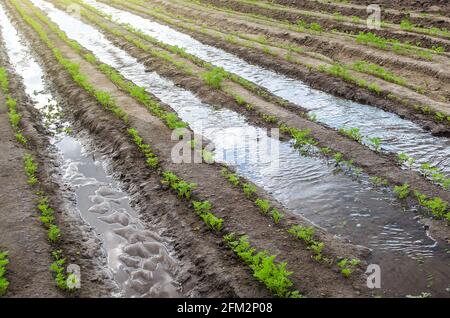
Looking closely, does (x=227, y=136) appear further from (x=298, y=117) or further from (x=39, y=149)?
(x=39, y=149)

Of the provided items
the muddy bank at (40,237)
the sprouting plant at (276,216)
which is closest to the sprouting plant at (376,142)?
the sprouting plant at (276,216)

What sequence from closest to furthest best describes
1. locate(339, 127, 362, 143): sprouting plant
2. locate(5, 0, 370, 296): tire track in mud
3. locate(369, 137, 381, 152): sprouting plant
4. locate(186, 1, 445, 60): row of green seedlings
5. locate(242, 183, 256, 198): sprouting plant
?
locate(5, 0, 370, 296): tire track in mud
locate(242, 183, 256, 198): sprouting plant
locate(369, 137, 381, 152): sprouting plant
locate(339, 127, 362, 143): sprouting plant
locate(186, 1, 445, 60): row of green seedlings

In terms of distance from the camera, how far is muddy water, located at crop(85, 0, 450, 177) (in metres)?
11.3

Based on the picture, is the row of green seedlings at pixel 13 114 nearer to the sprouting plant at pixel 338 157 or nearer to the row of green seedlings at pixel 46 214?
the row of green seedlings at pixel 46 214

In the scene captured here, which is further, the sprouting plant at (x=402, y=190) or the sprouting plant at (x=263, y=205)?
the sprouting plant at (x=402, y=190)

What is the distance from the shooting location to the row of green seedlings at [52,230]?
23.6 ft

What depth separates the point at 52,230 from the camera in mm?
8328

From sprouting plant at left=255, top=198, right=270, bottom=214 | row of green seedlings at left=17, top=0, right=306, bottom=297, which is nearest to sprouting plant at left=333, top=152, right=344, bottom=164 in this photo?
sprouting plant at left=255, top=198, right=270, bottom=214

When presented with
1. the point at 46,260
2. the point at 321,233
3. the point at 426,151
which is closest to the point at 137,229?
the point at 46,260

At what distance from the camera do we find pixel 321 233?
831 cm

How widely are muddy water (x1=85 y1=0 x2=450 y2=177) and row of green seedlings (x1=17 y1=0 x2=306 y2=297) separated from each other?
5.02m

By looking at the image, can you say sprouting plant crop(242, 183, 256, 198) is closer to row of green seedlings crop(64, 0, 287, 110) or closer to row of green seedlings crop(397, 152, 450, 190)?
row of green seedlings crop(397, 152, 450, 190)

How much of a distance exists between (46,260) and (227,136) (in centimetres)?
639

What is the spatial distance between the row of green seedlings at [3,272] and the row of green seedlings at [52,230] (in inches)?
27.5
